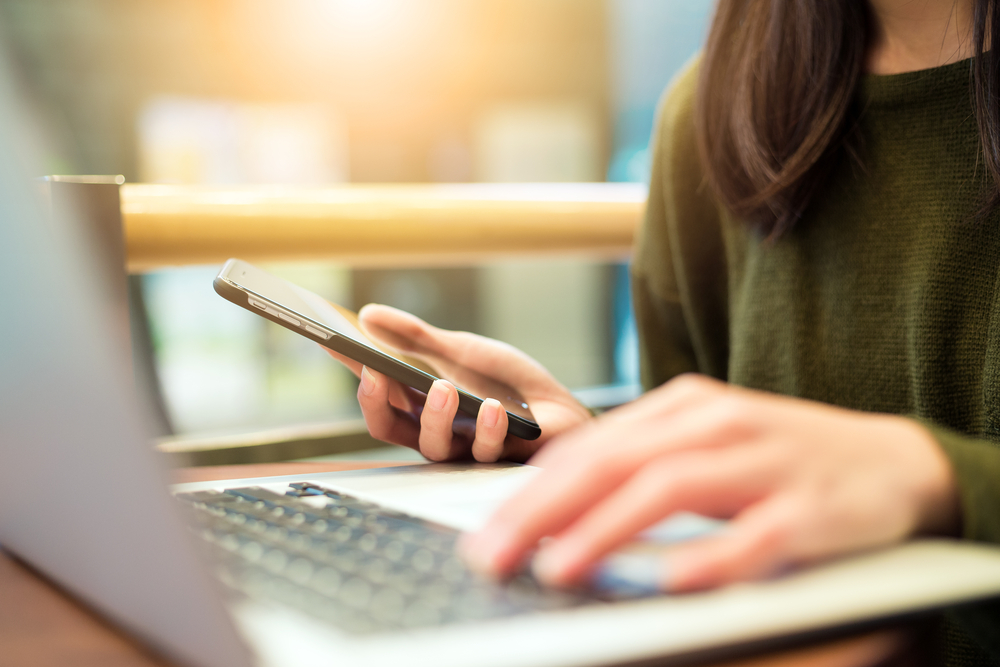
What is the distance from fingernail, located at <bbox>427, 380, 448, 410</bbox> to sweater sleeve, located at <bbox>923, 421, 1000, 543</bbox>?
0.27 meters

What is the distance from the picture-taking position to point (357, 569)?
27 cm

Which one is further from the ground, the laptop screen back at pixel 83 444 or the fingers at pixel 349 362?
the laptop screen back at pixel 83 444

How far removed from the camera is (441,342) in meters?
0.62

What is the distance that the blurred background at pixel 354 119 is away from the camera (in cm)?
416

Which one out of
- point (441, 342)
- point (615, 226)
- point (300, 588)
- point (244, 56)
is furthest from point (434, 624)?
point (244, 56)

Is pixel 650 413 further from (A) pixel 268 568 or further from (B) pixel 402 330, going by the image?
(B) pixel 402 330

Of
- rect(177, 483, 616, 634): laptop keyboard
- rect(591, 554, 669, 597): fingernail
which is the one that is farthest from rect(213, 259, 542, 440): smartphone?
rect(591, 554, 669, 597): fingernail

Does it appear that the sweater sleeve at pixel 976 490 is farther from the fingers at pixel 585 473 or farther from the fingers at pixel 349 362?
the fingers at pixel 349 362

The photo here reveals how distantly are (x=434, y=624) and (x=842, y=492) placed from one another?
15cm

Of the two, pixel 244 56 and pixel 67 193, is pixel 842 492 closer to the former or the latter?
pixel 67 193

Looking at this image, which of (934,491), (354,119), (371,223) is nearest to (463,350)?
(371,223)

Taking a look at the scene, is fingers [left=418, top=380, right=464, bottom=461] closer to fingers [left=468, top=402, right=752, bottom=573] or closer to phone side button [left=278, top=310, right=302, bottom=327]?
phone side button [left=278, top=310, right=302, bottom=327]

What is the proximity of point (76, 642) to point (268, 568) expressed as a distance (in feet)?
0.29

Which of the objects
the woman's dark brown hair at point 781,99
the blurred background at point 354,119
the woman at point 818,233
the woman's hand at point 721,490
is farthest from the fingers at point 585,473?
the blurred background at point 354,119
